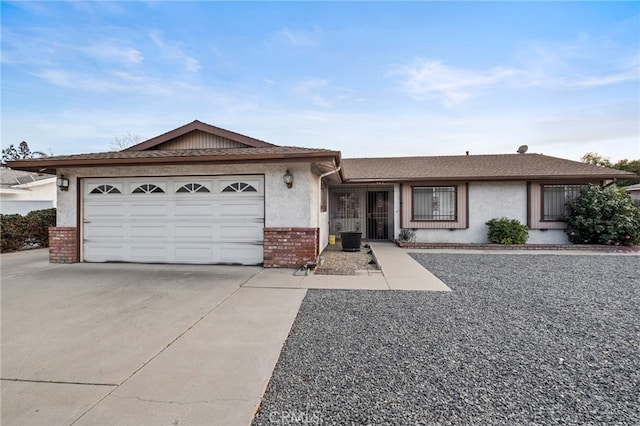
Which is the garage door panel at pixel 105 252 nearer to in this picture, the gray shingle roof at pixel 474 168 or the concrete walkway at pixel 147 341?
the concrete walkway at pixel 147 341

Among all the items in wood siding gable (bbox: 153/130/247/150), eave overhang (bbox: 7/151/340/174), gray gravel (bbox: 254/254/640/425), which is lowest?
gray gravel (bbox: 254/254/640/425)

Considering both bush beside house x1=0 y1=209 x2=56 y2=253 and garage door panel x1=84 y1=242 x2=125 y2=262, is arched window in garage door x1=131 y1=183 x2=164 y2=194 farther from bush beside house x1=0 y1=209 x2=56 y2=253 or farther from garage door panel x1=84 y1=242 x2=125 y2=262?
bush beside house x1=0 y1=209 x2=56 y2=253

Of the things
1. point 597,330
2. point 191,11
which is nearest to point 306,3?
point 191,11

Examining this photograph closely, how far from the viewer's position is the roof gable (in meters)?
Result: 8.60

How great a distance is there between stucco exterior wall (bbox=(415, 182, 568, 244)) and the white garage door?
802 cm

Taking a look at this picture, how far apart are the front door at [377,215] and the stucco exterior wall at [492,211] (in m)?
2.61

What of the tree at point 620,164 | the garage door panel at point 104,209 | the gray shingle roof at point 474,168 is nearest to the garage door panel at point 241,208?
the garage door panel at point 104,209

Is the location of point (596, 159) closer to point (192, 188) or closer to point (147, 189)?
point (192, 188)

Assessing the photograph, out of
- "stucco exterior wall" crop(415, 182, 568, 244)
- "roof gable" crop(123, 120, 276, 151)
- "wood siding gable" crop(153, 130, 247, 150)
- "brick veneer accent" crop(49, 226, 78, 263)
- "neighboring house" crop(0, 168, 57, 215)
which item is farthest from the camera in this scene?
"neighboring house" crop(0, 168, 57, 215)

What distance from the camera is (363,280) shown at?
19.7 feet

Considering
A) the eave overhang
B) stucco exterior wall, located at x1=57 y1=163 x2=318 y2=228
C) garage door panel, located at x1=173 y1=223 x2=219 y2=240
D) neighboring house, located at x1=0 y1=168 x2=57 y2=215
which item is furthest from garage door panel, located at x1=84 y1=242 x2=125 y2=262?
neighboring house, located at x1=0 y1=168 x2=57 y2=215

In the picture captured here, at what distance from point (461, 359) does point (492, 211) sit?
1041cm

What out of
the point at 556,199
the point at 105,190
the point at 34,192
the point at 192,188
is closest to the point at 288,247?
the point at 192,188

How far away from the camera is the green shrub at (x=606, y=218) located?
33.6ft
